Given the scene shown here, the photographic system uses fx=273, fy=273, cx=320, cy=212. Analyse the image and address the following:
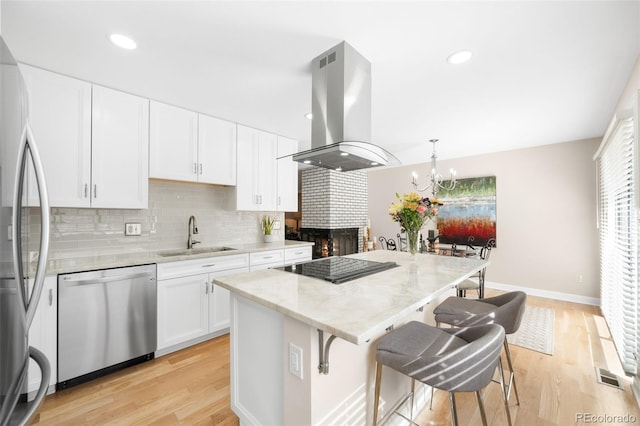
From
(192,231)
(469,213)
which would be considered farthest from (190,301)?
(469,213)

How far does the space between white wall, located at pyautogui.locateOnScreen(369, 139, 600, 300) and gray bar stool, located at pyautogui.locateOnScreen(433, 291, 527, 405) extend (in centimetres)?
335

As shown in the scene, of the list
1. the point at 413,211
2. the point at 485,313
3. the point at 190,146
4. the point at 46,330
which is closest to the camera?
the point at 485,313

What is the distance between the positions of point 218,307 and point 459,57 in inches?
124

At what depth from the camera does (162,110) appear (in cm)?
279

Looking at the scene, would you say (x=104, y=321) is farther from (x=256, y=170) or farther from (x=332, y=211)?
(x=332, y=211)

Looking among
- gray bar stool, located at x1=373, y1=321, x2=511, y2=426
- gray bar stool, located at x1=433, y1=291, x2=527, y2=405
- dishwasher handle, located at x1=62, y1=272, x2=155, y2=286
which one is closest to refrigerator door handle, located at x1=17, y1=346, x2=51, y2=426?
dishwasher handle, located at x1=62, y1=272, x2=155, y2=286

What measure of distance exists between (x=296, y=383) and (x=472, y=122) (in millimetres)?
3539

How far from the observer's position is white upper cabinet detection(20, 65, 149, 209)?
84.9 inches

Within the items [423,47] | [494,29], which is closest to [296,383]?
[423,47]

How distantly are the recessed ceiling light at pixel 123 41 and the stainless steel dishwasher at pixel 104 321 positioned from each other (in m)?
1.67

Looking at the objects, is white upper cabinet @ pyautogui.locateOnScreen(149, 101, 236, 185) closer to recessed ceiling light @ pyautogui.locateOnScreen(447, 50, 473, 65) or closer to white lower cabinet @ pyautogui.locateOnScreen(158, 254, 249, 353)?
white lower cabinet @ pyautogui.locateOnScreen(158, 254, 249, 353)

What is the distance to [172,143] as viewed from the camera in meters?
2.87

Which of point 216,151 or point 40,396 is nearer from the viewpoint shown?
point 40,396

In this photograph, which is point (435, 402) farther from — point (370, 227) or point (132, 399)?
point (370, 227)
